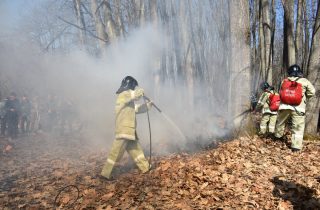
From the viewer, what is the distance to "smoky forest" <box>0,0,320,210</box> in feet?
17.2

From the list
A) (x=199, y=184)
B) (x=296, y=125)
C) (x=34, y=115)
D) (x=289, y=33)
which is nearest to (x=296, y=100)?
(x=296, y=125)

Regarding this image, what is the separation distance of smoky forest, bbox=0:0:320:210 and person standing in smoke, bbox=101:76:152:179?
0.07 feet

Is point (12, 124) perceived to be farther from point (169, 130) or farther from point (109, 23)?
point (169, 130)

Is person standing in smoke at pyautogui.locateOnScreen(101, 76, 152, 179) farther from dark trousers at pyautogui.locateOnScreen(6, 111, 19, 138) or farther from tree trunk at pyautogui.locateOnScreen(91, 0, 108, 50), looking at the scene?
dark trousers at pyautogui.locateOnScreen(6, 111, 19, 138)

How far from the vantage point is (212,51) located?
26.5 metres

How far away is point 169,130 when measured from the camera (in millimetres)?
10398

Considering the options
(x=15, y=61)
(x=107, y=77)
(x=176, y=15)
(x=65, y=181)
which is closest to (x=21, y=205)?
(x=65, y=181)

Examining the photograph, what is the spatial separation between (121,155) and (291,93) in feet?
13.0

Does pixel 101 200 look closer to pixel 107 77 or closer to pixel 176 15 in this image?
pixel 107 77

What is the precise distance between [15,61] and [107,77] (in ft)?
36.1

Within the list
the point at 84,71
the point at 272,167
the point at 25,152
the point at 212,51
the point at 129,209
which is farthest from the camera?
the point at 212,51

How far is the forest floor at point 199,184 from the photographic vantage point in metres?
4.77

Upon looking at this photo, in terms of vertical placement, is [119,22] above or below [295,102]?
above

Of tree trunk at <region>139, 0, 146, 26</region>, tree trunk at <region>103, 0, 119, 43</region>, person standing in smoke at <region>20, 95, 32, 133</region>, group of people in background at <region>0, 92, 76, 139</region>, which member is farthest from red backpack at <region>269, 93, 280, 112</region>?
person standing in smoke at <region>20, 95, 32, 133</region>
